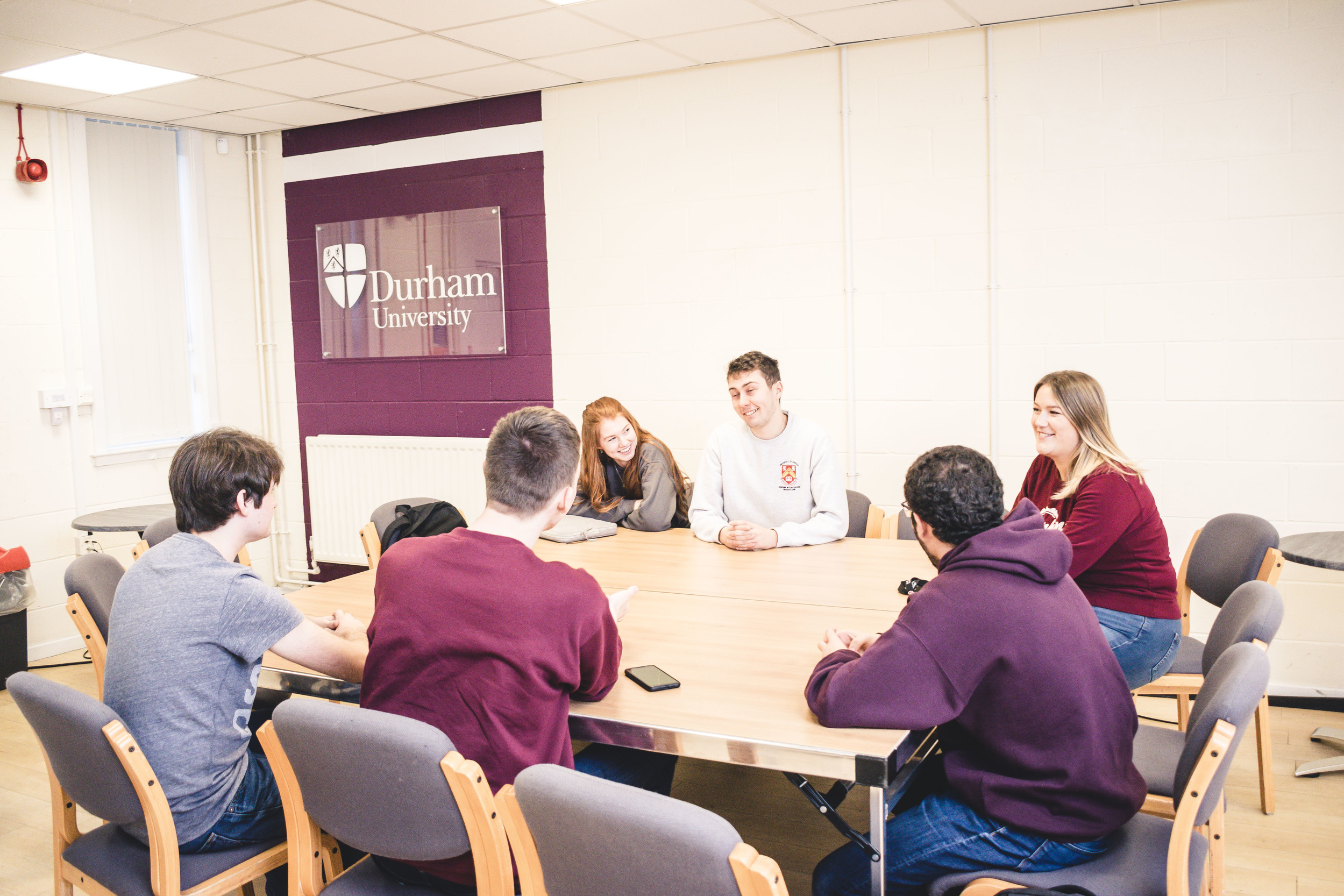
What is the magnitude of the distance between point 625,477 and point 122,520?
2.47 m

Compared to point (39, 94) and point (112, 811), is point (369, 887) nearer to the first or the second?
point (112, 811)

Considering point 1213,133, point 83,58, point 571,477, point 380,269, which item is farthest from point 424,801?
point 380,269

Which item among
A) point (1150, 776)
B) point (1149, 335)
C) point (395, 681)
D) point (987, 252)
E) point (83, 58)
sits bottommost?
point (1150, 776)

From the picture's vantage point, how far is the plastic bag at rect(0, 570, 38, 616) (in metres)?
4.28

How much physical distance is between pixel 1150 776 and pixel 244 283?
5.33 meters

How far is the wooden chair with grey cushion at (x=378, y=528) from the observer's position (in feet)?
11.3

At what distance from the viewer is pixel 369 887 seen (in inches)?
68.9

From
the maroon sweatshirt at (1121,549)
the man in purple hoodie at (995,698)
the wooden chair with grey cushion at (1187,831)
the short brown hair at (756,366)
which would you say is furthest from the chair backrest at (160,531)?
the maroon sweatshirt at (1121,549)

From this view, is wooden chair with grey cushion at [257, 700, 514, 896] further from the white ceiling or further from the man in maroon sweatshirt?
the white ceiling

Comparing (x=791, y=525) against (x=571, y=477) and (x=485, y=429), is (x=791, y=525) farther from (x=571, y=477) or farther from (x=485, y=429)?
(x=485, y=429)

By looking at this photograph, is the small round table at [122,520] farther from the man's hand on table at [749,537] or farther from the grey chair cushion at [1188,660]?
the grey chair cushion at [1188,660]

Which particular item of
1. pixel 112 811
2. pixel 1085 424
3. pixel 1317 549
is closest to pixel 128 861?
pixel 112 811

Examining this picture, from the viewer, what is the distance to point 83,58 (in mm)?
4066

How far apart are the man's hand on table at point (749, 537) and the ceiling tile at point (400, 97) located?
2.80 metres
